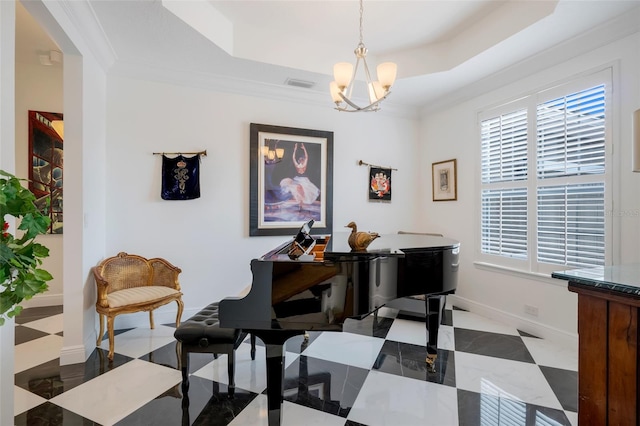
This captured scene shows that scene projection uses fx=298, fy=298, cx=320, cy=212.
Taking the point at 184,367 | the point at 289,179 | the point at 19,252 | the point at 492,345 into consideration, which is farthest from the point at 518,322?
the point at 19,252

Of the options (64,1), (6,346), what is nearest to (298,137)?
(64,1)

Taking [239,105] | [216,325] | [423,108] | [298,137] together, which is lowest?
[216,325]

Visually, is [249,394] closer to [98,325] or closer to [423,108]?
[98,325]

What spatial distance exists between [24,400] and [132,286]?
119cm

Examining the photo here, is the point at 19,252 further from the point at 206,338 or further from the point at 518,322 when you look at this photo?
the point at 518,322

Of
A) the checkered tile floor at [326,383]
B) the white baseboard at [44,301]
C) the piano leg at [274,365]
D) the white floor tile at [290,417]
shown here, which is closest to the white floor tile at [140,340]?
the checkered tile floor at [326,383]

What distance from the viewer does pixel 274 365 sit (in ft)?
5.07

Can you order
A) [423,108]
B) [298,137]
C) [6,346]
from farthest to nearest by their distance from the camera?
[423,108]
[298,137]
[6,346]

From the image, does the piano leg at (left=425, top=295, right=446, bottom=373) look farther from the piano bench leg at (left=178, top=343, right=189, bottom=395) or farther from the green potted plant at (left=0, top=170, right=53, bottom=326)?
the green potted plant at (left=0, top=170, right=53, bottom=326)

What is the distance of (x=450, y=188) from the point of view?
4.00 m

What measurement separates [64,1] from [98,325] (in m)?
2.65

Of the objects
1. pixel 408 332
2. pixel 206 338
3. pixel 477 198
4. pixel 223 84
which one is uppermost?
pixel 223 84

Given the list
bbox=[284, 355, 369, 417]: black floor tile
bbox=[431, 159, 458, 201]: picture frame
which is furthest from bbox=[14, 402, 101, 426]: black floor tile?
bbox=[431, 159, 458, 201]: picture frame

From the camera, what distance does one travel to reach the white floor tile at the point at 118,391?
5.94 ft
